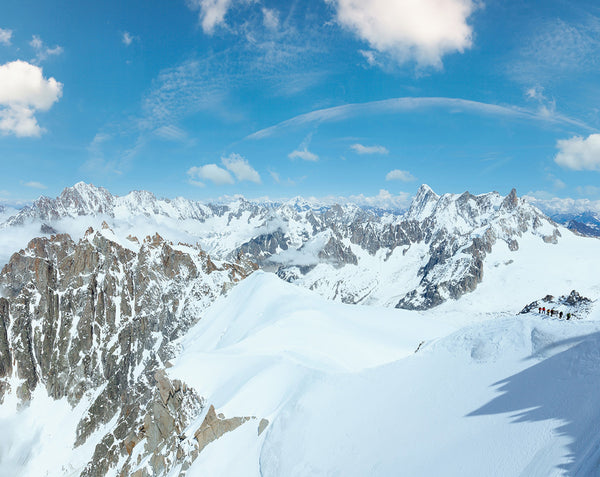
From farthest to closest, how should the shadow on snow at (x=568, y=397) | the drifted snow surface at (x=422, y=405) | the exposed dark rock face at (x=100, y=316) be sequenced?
the exposed dark rock face at (x=100, y=316) → the drifted snow surface at (x=422, y=405) → the shadow on snow at (x=568, y=397)

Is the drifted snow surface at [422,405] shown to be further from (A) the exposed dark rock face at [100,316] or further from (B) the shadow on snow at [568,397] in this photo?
(A) the exposed dark rock face at [100,316]

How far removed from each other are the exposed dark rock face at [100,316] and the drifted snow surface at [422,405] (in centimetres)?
9813

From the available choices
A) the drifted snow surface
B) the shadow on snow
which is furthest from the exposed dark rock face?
the shadow on snow

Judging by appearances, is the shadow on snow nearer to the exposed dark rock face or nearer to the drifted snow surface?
the drifted snow surface

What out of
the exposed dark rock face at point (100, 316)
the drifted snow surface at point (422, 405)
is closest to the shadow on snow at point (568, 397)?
the drifted snow surface at point (422, 405)

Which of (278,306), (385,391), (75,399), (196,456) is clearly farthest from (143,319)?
(385,391)

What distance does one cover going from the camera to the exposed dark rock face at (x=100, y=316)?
467 ft

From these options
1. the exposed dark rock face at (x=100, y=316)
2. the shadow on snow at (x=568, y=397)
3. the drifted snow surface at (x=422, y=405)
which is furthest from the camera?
the exposed dark rock face at (x=100, y=316)

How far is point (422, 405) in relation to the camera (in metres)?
23.2

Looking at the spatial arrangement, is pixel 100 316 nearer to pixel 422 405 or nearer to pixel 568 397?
pixel 422 405

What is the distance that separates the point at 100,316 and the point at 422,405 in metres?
182

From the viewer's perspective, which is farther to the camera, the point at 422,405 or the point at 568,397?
the point at 422,405

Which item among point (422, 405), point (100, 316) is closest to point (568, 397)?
point (422, 405)

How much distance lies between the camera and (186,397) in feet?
140
